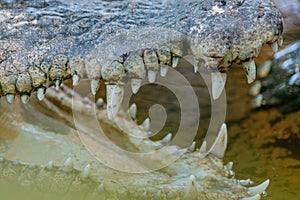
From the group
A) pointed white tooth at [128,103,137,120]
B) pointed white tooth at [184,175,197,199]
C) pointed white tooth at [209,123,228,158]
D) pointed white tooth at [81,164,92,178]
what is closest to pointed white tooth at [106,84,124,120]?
pointed white tooth at [81,164,92,178]

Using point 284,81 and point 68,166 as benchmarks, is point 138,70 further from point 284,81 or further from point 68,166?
point 284,81

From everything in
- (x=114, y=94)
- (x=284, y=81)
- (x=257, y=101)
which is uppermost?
(x=114, y=94)

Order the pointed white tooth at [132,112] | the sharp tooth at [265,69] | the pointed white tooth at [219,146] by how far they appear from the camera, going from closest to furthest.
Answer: the pointed white tooth at [219,146], the pointed white tooth at [132,112], the sharp tooth at [265,69]

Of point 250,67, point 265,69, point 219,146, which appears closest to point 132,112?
point 219,146

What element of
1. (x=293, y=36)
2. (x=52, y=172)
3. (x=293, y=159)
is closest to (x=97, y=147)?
(x=52, y=172)

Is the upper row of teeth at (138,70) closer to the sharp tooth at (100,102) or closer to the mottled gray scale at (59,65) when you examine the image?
the mottled gray scale at (59,65)

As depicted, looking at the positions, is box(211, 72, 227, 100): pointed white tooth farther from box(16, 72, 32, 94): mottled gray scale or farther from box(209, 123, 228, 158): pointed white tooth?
box(16, 72, 32, 94): mottled gray scale

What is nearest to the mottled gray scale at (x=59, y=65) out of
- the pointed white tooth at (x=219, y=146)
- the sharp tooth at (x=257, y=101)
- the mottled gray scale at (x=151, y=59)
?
the mottled gray scale at (x=151, y=59)
